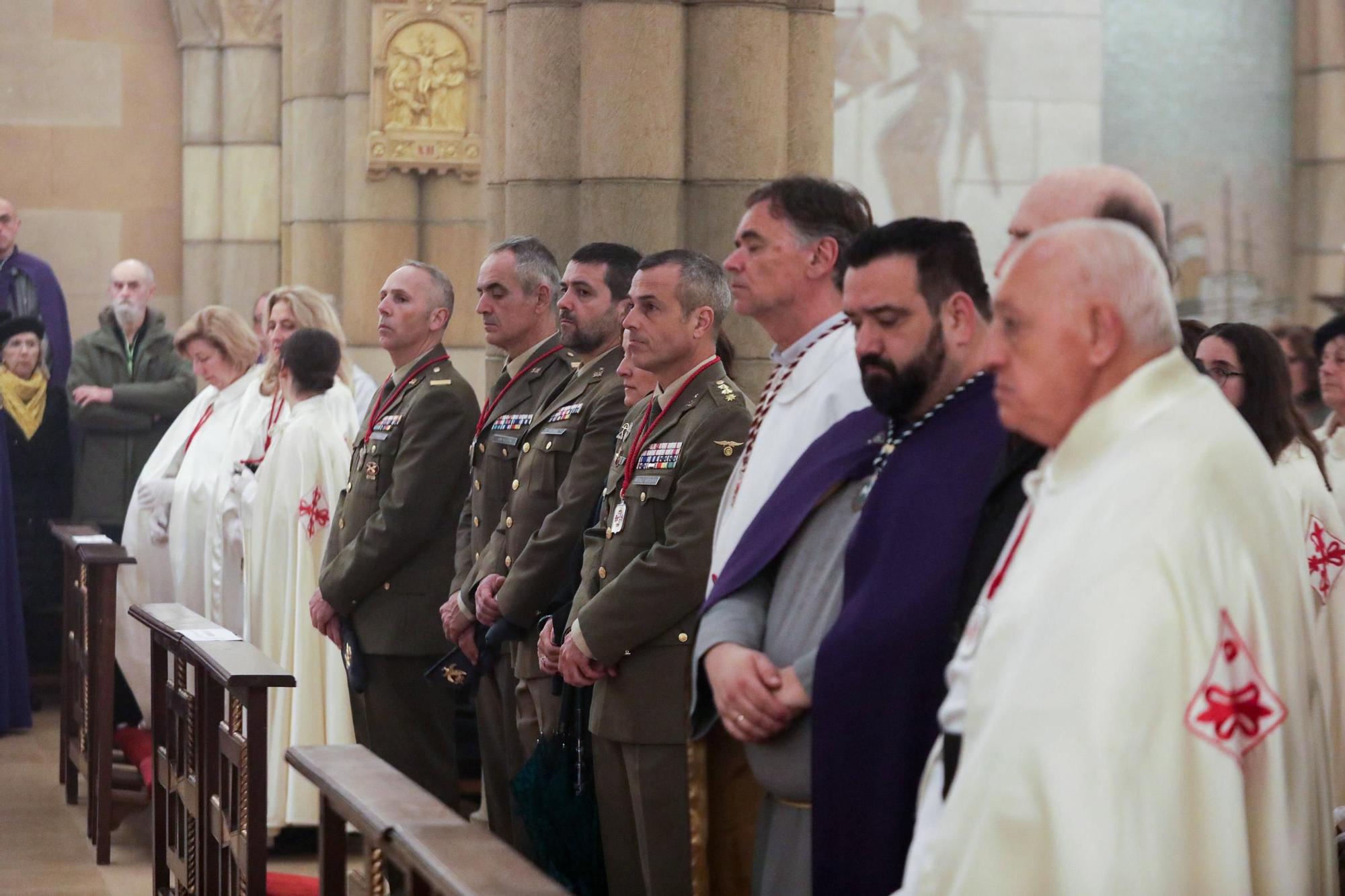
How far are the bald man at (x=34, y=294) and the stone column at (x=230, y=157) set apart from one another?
2.02m

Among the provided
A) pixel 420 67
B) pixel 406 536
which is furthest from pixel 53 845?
pixel 420 67

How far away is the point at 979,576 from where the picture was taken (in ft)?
9.12

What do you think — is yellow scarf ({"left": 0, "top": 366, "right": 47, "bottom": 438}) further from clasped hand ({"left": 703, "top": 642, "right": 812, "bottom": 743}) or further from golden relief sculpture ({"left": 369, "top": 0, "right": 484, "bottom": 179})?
clasped hand ({"left": 703, "top": 642, "right": 812, "bottom": 743})

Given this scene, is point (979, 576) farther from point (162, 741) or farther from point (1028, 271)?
point (162, 741)

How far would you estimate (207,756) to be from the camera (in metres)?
4.64

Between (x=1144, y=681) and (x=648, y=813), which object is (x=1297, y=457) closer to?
(x=648, y=813)

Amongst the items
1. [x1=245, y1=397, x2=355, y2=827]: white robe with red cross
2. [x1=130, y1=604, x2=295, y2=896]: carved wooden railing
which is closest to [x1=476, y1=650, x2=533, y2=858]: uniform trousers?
[x1=130, y1=604, x2=295, y2=896]: carved wooden railing

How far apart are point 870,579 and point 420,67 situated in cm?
720

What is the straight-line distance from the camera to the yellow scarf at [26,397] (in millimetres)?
8695

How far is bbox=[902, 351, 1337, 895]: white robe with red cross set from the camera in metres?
2.07

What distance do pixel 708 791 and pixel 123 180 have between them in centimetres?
879

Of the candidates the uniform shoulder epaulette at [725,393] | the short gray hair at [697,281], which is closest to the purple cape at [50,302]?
the short gray hair at [697,281]

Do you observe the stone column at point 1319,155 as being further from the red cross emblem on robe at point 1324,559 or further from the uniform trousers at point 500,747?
the uniform trousers at point 500,747

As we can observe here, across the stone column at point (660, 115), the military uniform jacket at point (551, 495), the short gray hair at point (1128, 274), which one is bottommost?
the military uniform jacket at point (551, 495)
